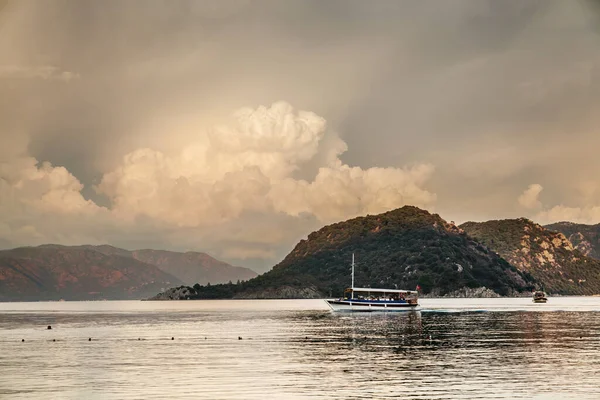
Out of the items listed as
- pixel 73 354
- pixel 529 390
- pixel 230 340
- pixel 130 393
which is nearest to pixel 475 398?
pixel 529 390

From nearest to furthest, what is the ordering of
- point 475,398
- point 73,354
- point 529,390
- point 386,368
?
1. point 475,398
2. point 529,390
3. point 386,368
4. point 73,354

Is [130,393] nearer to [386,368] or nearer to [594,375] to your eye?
[386,368]

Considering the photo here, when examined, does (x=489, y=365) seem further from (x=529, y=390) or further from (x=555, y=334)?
(x=555, y=334)

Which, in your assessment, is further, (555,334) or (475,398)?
(555,334)

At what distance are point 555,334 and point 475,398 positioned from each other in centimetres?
6872

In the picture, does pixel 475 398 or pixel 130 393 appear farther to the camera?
pixel 130 393

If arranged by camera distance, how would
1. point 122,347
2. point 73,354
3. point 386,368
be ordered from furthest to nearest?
1. point 122,347
2. point 73,354
3. point 386,368

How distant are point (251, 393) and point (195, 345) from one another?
4810 cm

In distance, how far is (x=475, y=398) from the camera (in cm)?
5275

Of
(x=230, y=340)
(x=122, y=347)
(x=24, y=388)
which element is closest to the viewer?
(x=24, y=388)

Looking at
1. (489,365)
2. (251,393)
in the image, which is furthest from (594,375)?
(251,393)

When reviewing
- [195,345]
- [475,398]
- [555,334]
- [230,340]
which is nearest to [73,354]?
[195,345]

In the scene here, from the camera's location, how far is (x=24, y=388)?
2402 inches

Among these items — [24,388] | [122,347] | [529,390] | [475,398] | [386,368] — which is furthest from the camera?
[122,347]
